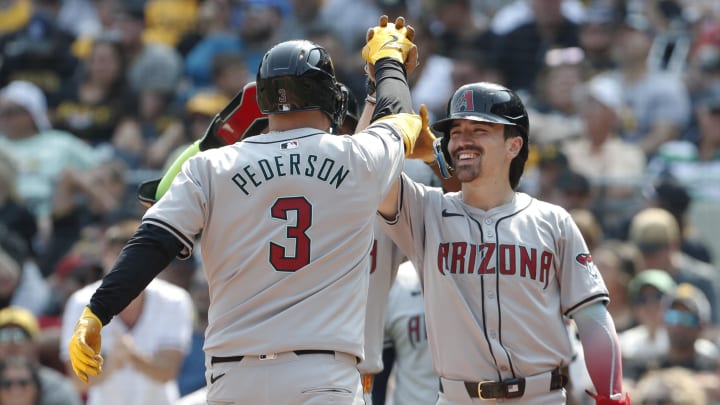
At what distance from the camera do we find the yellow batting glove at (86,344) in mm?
4137

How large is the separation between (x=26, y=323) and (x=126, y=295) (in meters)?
4.48

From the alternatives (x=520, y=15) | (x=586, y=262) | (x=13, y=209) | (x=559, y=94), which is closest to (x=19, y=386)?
(x=13, y=209)

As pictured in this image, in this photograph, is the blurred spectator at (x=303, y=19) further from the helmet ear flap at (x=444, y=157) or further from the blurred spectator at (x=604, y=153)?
the helmet ear flap at (x=444, y=157)

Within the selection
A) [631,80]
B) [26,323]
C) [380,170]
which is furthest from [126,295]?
[631,80]

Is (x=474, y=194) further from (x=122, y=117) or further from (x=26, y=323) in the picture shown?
(x=122, y=117)

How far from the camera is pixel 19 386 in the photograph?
807 centimetres

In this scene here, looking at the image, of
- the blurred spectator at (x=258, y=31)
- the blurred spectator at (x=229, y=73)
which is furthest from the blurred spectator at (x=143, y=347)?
the blurred spectator at (x=258, y=31)

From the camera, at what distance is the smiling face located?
16.1ft

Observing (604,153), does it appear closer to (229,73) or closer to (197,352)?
(197,352)

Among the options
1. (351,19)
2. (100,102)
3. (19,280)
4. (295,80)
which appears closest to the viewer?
(295,80)

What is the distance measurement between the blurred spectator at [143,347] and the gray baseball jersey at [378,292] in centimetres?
245

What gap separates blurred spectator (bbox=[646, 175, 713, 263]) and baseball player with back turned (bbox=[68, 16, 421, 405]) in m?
5.12

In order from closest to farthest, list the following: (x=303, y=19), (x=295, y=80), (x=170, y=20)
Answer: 1. (x=295, y=80)
2. (x=303, y=19)
3. (x=170, y=20)

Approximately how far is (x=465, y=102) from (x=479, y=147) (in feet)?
0.61
